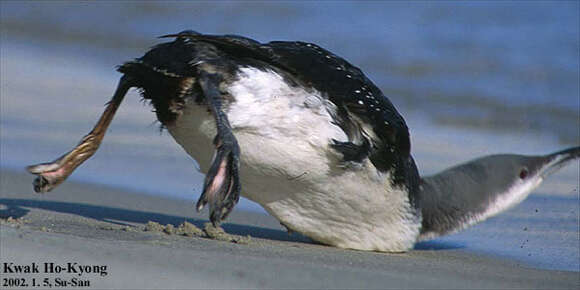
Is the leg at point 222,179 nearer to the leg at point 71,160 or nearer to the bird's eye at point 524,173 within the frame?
the leg at point 71,160

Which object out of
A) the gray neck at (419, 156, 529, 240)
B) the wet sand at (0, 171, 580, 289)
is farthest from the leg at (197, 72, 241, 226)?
the gray neck at (419, 156, 529, 240)

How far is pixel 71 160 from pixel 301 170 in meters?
1.10

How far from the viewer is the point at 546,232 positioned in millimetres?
5789

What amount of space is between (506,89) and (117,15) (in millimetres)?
4563

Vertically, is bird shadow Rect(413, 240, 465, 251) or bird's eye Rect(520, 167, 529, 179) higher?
bird's eye Rect(520, 167, 529, 179)

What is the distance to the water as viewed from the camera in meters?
7.11

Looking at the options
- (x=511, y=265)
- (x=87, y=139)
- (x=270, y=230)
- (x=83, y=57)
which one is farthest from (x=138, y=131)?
(x=511, y=265)

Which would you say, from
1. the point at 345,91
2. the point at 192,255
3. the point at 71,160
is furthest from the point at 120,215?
the point at 192,255

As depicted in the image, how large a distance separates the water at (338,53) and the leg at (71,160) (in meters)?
2.07

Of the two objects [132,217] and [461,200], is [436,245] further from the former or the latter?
[132,217]

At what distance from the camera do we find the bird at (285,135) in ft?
13.7

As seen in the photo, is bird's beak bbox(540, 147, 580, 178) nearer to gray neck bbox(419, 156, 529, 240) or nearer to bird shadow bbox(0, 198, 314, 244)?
gray neck bbox(419, 156, 529, 240)

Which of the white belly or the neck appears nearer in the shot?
the white belly

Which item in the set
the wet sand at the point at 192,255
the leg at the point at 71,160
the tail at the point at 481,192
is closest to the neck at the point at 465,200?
the tail at the point at 481,192
